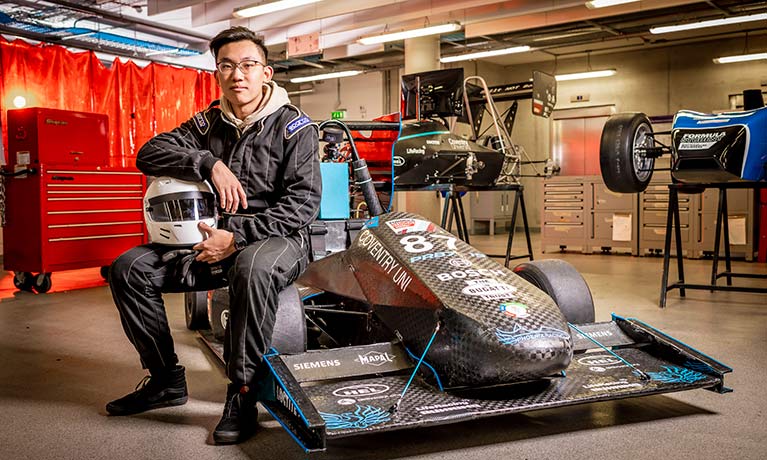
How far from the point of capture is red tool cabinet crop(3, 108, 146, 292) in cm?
578

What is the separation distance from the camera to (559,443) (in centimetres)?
206

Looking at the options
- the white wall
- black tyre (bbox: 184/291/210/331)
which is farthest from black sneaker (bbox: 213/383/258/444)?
the white wall

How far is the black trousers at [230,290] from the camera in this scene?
212cm

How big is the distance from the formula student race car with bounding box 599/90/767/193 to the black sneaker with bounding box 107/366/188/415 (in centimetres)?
310

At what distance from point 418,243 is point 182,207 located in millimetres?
831

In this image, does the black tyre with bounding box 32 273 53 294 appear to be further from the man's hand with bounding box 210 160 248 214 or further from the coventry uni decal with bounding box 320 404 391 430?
the coventry uni decal with bounding box 320 404 391 430

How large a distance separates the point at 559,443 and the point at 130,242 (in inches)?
214

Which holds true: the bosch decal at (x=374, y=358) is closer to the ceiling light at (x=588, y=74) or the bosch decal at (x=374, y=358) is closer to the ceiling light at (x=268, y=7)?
the ceiling light at (x=268, y=7)

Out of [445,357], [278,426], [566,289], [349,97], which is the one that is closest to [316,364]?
[278,426]

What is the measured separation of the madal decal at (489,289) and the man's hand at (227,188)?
828mm

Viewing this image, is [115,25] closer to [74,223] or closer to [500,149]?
[74,223]

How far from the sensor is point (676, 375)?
2230 millimetres

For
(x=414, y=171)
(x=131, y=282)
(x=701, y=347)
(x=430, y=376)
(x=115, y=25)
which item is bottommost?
(x=701, y=347)

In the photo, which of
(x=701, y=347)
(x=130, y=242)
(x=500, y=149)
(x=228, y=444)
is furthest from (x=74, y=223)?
(x=701, y=347)
